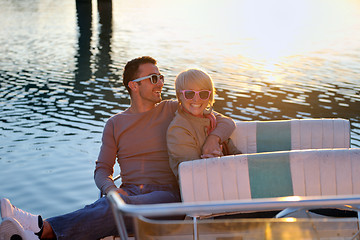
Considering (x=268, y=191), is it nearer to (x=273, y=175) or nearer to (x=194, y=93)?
(x=273, y=175)

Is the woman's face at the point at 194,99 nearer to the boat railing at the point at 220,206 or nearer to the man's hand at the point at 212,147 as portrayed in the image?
the man's hand at the point at 212,147

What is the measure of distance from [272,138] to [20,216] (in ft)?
6.61

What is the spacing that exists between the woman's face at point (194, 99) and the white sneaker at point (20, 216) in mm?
1195

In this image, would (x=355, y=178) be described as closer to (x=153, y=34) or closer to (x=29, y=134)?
(x=29, y=134)

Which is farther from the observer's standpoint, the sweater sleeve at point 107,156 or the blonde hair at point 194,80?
the sweater sleeve at point 107,156

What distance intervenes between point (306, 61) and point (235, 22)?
41.4 ft

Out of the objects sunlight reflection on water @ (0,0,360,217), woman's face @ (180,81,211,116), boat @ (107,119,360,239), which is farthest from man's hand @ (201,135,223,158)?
sunlight reflection on water @ (0,0,360,217)

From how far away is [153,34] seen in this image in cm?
2170

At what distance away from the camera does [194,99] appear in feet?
12.2

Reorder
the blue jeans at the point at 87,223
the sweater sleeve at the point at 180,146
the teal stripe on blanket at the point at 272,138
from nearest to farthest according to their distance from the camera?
the blue jeans at the point at 87,223 → the sweater sleeve at the point at 180,146 → the teal stripe on blanket at the point at 272,138

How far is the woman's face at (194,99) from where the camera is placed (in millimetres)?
3713

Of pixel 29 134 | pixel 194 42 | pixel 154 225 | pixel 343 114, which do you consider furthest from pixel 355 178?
pixel 194 42

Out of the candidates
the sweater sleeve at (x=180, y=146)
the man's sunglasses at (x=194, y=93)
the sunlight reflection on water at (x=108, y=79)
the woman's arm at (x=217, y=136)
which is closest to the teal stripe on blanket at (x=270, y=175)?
the woman's arm at (x=217, y=136)

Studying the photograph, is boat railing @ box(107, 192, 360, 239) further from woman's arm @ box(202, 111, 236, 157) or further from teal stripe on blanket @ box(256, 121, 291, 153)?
teal stripe on blanket @ box(256, 121, 291, 153)
